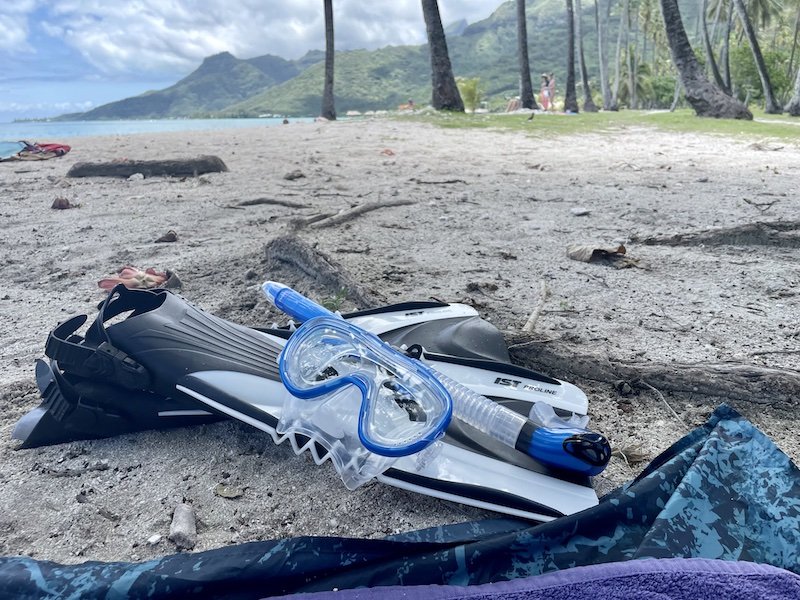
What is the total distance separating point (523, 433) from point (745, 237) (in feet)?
7.51

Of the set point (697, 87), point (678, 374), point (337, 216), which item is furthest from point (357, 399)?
point (697, 87)

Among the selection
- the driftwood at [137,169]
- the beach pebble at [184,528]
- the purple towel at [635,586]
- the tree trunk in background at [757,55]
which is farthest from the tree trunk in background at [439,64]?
the purple towel at [635,586]

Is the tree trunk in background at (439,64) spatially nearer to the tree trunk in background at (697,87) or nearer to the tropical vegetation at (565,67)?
the tropical vegetation at (565,67)

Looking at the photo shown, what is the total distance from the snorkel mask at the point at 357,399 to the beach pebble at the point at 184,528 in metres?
0.28

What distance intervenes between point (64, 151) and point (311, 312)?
24.4 ft

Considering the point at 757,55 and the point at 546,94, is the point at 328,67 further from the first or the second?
the point at 757,55

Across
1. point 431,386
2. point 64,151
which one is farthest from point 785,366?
point 64,151

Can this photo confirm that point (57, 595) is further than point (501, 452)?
No

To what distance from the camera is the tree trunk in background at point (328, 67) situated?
16578 mm

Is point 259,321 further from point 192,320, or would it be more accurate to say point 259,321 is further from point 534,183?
point 534,183

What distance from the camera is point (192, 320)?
1655 millimetres

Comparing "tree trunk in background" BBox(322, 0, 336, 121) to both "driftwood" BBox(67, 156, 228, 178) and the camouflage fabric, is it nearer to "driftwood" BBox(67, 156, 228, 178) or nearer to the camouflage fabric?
"driftwood" BBox(67, 156, 228, 178)

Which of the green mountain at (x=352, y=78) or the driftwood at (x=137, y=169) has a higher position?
the green mountain at (x=352, y=78)

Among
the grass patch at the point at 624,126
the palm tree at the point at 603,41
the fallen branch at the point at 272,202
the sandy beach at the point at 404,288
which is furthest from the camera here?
the palm tree at the point at 603,41
